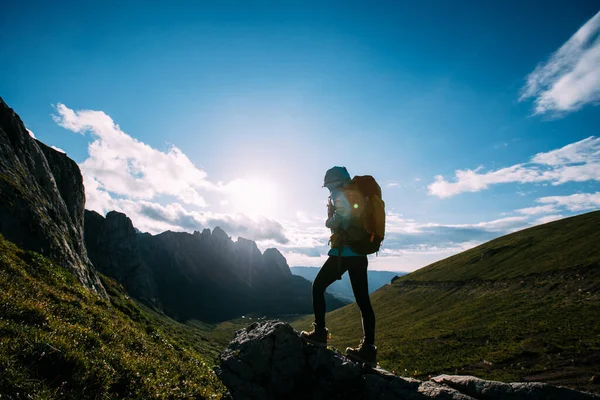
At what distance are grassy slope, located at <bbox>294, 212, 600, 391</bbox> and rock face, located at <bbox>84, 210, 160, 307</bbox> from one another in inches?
5027

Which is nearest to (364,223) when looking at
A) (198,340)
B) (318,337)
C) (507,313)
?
(318,337)

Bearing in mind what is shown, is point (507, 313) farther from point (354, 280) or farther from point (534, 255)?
point (354, 280)

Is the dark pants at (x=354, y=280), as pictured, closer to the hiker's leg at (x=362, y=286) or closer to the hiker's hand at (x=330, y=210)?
the hiker's leg at (x=362, y=286)

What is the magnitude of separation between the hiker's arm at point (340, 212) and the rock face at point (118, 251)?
175 m

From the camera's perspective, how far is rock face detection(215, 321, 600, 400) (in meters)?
7.48

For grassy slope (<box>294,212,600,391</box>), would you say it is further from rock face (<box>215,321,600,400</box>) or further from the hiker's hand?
the hiker's hand

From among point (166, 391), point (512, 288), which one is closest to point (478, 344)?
point (512, 288)

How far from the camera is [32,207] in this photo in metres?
21.9

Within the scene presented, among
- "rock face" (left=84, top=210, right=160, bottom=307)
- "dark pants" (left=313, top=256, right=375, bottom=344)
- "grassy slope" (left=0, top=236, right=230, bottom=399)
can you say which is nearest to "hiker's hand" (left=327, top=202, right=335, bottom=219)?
"dark pants" (left=313, top=256, right=375, bottom=344)

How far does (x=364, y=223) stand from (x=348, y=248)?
→ 34.0 inches

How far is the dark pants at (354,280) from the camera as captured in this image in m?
8.47

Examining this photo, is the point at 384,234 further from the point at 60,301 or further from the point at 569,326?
the point at 569,326

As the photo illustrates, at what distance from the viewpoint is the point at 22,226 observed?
1938cm

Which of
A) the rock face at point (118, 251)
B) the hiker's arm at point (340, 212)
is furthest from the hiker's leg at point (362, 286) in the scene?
the rock face at point (118, 251)
